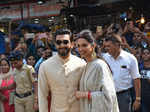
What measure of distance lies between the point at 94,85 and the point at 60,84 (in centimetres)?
43

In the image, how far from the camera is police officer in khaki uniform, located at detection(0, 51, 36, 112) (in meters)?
4.93

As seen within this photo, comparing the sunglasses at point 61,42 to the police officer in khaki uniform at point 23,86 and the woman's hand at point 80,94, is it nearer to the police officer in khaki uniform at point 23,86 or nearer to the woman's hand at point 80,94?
the woman's hand at point 80,94

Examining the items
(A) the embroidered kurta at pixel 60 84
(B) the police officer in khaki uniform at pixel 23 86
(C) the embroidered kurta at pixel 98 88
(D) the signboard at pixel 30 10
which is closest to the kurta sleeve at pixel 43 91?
(A) the embroidered kurta at pixel 60 84

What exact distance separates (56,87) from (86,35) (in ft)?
2.31

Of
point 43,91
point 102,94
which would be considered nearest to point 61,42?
point 43,91

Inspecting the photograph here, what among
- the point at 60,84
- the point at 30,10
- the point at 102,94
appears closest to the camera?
the point at 102,94

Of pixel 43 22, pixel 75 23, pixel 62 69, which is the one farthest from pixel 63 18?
pixel 62 69

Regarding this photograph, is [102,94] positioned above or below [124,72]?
above

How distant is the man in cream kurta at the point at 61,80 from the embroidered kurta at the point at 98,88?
167 millimetres

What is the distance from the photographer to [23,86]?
4.93 m

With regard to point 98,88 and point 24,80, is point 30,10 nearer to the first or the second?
point 24,80

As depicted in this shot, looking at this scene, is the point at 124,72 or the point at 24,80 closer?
the point at 124,72

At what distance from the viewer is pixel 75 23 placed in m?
9.52

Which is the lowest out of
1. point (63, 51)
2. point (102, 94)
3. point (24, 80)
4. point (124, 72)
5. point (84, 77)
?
point (24, 80)
